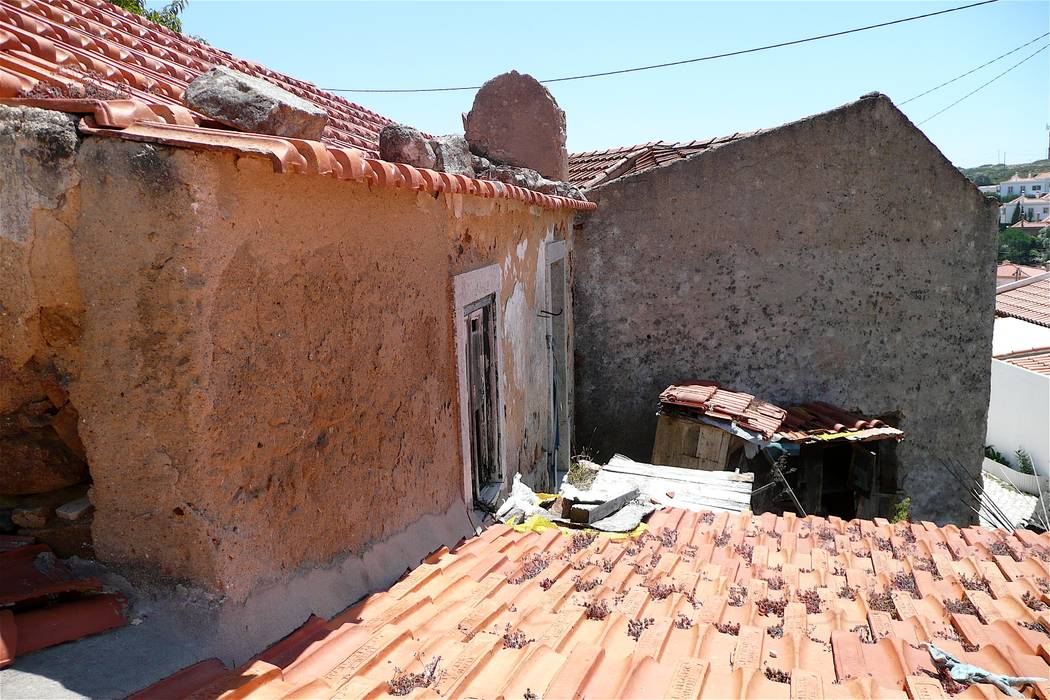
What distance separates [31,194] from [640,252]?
724 centimetres

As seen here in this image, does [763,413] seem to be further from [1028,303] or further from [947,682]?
[1028,303]

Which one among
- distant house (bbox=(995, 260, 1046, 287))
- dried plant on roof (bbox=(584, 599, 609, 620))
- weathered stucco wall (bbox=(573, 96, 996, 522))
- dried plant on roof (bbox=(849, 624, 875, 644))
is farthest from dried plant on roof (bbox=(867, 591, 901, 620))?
distant house (bbox=(995, 260, 1046, 287))

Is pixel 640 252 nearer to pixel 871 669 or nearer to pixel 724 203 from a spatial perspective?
pixel 724 203

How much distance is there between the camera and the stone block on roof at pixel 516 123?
724 centimetres

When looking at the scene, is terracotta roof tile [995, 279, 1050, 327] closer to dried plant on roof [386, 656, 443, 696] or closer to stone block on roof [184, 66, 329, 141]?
stone block on roof [184, 66, 329, 141]

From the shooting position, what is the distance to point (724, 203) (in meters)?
8.81

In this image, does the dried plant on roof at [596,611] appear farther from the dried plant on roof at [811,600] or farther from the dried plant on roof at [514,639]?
the dried plant on roof at [811,600]

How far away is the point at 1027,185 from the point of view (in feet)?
247

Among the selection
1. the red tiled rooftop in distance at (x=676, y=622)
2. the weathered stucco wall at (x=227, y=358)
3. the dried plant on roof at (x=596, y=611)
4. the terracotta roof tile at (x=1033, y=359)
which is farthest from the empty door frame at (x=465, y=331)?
the terracotta roof tile at (x=1033, y=359)

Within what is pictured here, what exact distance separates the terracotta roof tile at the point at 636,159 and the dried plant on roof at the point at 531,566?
575 centimetres

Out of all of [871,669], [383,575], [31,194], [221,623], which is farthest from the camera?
[383,575]

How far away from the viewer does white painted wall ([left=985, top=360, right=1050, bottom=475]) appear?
16297mm

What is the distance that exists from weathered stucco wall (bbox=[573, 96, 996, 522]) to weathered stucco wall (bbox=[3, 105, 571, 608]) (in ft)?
19.2

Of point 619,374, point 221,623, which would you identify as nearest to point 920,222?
point 619,374
